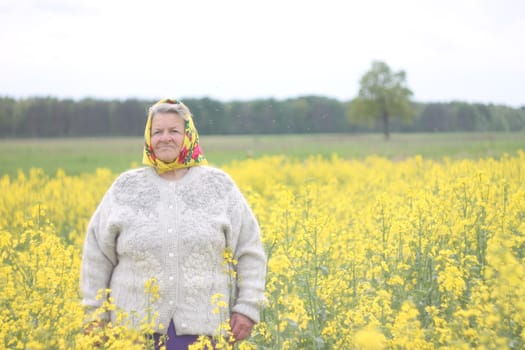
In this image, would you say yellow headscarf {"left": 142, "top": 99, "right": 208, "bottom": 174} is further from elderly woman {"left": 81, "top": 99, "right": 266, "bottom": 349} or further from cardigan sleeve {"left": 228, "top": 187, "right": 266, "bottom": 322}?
cardigan sleeve {"left": 228, "top": 187, "right": 266, "bottom": 322}

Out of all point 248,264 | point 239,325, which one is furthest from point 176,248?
point 239,325

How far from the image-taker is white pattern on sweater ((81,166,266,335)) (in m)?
3.09

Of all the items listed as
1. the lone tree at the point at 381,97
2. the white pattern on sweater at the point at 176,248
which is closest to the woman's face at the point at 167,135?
the white pattern on sweater at the point at 176,248

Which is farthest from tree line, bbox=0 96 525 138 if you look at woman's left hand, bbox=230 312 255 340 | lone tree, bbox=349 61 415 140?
woman's left hand, bbox=230 312 255 340

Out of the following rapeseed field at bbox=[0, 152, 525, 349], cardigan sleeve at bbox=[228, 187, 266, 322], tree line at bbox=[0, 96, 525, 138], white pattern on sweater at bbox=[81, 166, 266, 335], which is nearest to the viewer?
rapeseed field at bbox=[0, 152, 525, 349]

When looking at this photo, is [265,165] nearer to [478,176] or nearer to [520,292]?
[478,176]

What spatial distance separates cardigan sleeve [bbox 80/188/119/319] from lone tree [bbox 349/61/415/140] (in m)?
39.5

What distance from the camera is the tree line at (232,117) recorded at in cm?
1119

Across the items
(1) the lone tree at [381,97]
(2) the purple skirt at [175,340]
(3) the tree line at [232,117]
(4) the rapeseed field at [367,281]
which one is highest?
(1) the lone tree at [381,97]

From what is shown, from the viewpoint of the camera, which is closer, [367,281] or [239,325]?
[239,325]

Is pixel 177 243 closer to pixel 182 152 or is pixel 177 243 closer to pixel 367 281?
pixel 182 152

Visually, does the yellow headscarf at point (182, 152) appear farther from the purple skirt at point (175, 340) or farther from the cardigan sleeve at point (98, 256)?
the purple skirt at point (175, 340)

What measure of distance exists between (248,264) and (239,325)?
33 centimetres

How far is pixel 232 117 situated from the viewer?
40.8ft
